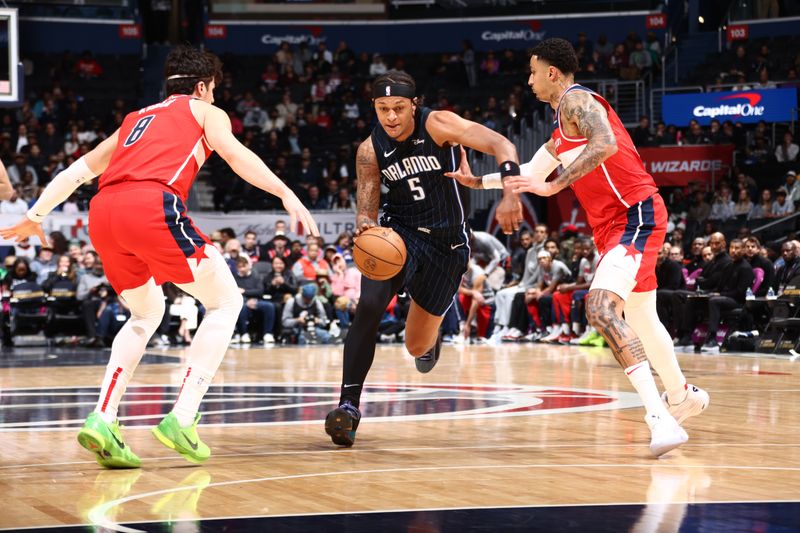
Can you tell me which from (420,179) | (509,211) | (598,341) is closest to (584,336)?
(598,341)

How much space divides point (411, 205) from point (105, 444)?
227cm

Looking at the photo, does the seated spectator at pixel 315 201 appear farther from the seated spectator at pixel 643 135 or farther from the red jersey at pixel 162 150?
the red jersey at pixel 162 150

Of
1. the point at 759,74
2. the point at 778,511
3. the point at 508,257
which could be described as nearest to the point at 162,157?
the point at 778,511

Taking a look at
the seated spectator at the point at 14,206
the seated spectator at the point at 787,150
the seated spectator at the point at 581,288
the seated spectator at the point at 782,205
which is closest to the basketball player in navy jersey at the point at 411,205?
the seated spectator at the point at 581,288

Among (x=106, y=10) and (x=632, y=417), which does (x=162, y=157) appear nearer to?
(x=632, y=417)

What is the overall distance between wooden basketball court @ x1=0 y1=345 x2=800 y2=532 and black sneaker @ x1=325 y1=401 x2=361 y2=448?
0.10 meters

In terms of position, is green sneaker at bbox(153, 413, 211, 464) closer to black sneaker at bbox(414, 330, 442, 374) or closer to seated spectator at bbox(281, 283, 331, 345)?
black sneaker at bbox(414, 330, 442, 374)

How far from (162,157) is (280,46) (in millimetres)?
26061

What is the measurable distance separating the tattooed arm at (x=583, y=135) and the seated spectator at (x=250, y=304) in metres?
11.3

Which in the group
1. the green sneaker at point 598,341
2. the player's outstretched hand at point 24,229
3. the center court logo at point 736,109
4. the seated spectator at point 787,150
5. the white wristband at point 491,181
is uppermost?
the center court logo at point 736,109

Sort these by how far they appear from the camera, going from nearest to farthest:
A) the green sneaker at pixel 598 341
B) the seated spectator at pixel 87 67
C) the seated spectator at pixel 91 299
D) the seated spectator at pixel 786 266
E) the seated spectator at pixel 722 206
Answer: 1. the seated spectator at pixel 786 266
2. the green sneaker at pixel 598 341
3. the seated spectator at pixel 91 299
4. the seated spectator at pixel 722 206
5. the seated spectator at pixel 87 67

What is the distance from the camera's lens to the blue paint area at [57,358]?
1270 centimetres

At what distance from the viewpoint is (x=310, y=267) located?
1753 cm

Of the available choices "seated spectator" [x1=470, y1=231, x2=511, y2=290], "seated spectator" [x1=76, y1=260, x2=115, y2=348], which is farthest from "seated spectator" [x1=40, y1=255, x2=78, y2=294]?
"seated spectator" [x1=470, y1=231, x2=511, y2=290]
